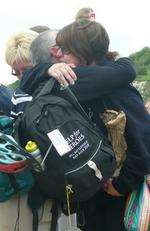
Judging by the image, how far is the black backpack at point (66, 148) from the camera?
280 centimetres

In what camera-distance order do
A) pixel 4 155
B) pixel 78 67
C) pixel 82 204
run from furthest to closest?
pixel 82 204 < pixel 78 67 < pixel 4 155

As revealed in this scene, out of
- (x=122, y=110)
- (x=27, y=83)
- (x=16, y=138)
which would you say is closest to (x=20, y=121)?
(x=16, y=138)

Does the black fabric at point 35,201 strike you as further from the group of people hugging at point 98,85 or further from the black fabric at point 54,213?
the group of people hugging at point 98,85

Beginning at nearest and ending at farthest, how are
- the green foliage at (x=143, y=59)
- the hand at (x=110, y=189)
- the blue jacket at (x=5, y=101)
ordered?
the hand at (x=110, y=189)
the blue jacket at (x=5, y=101)
the green foliage at (x=143, y=59)

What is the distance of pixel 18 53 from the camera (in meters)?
3.78

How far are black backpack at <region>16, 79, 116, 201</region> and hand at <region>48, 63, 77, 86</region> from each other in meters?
0.12

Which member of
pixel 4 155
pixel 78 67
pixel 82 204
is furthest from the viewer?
pixel 82 204

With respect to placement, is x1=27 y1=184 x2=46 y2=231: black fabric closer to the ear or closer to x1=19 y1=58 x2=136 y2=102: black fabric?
x1=19 y1=58 x2=136 y2=102: black fabric

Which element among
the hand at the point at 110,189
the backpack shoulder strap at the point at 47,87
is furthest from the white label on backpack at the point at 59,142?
the hand at the point at 110,189

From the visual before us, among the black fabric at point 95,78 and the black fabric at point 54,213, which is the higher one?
the black fabric at point 95,78

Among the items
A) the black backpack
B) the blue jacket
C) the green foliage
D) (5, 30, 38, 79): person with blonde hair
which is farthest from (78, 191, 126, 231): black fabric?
the green foliage

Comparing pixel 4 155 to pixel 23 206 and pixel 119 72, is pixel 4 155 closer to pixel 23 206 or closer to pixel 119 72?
pixel 23 206

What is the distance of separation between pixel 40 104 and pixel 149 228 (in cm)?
97

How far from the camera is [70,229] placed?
A: 3.34 metres
